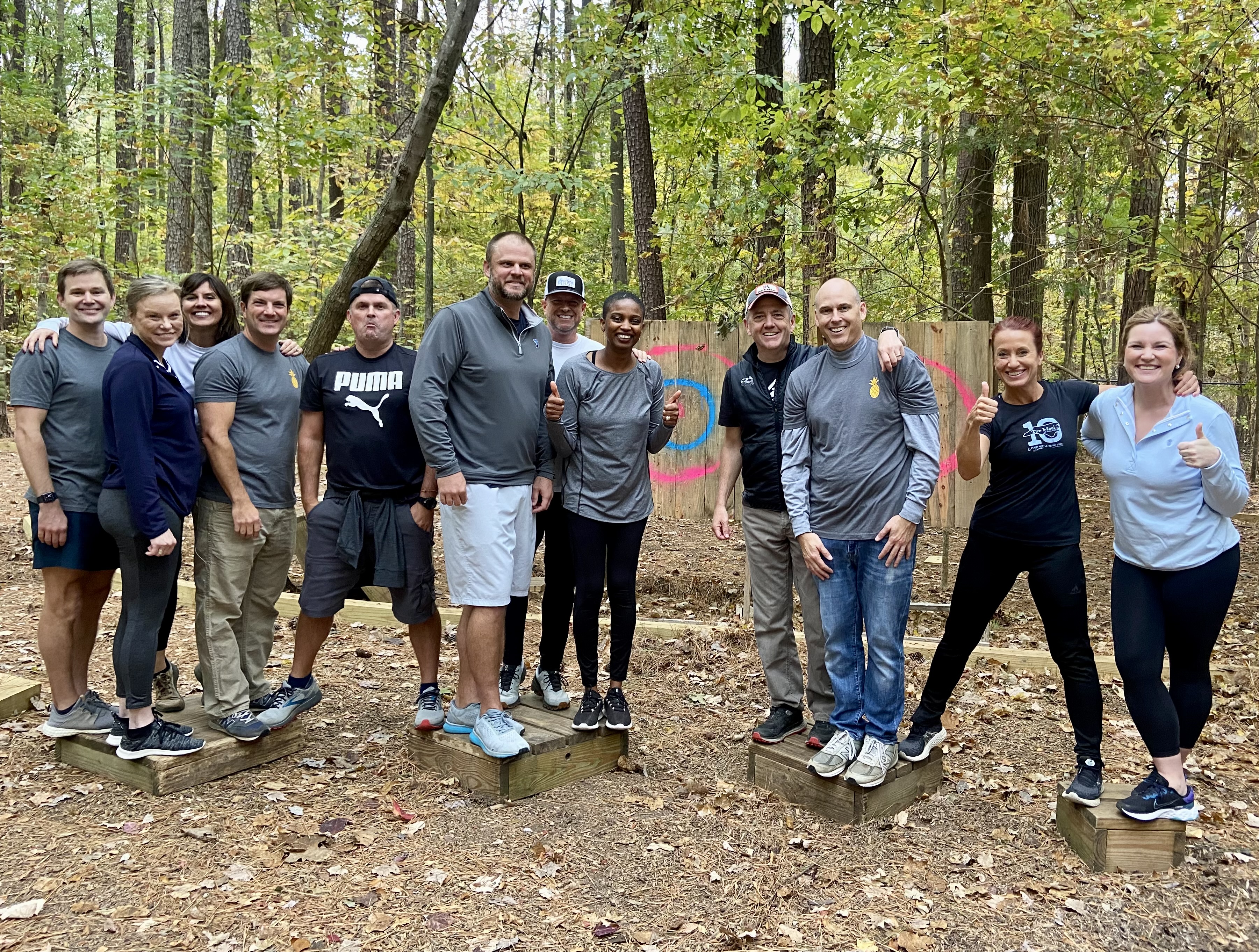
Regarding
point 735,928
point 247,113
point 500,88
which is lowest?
point 735,928

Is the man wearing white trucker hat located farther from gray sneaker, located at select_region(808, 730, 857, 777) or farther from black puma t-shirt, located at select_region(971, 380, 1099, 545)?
black puma t-shirt, located at select_region(971, 380, 1099, 545)

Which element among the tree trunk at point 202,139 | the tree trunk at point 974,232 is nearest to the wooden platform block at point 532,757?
the tree trunk at point 202,139

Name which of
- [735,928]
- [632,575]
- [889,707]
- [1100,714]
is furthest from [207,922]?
[1100,714]

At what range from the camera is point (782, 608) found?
4105 millimetres

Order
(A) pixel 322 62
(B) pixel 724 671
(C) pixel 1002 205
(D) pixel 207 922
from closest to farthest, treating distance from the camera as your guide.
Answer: (D) pixel 207 922 < (B) pixel 724 671 < (A) pixel 322 62 < (C) pixel 1002 205

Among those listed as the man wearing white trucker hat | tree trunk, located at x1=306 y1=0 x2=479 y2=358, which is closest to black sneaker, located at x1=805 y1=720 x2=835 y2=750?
the man wearing white trucker hat

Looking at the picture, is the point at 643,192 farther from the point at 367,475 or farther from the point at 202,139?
the point at 367,475

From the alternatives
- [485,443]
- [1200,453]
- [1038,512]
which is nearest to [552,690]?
[485,443]

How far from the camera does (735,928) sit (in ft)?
10.2

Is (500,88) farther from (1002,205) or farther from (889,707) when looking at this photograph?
(889,707)

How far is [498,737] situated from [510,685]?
663mm

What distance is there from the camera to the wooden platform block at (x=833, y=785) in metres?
3.78

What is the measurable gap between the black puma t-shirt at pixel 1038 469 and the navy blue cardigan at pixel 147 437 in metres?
3.40

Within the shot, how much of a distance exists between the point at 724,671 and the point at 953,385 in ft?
8.41
